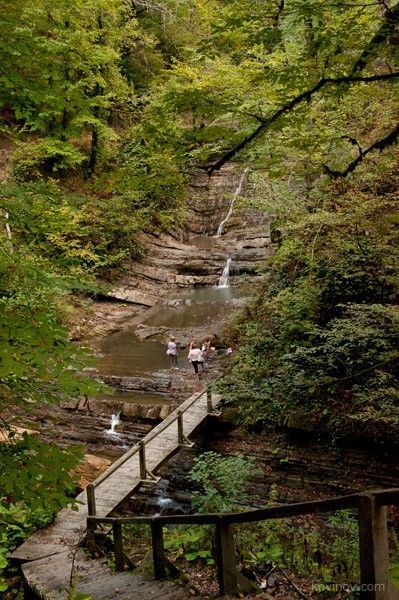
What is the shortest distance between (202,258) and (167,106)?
20098 mm

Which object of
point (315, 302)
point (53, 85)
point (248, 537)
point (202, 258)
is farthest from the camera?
point (202, 258)

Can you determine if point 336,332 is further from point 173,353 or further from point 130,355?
point 130,355

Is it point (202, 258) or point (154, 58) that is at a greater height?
point (154, 58)

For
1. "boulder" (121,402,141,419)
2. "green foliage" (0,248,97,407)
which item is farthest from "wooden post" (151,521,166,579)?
"boulder" (121,402,141,419)

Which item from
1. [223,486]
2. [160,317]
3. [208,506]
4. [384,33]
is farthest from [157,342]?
[384,33]

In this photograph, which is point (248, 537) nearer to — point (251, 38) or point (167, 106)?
point (167, 106)

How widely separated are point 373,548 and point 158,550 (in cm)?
286

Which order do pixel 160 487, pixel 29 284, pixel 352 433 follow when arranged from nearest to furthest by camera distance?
pixel 29 284, pixel 352 433, pixel 160 487

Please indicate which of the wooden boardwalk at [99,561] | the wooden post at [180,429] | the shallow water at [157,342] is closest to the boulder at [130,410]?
the shallow water at [157,342]

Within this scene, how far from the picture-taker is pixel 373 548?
190 cm

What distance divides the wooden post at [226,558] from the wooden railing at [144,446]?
15.2ft

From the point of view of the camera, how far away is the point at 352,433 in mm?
8945

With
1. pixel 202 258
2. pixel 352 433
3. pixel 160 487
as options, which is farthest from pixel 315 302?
pixel 202 258

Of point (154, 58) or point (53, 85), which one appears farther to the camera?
point (154, 58)
